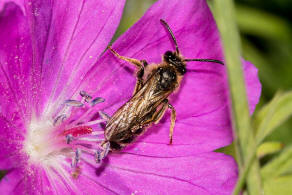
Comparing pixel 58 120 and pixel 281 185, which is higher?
pixel 58 120

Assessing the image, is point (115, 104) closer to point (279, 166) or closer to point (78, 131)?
point (78, 131)

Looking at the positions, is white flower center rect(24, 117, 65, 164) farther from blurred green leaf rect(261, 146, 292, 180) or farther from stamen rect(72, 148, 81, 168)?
blurred green leaf rect(261, 146, 292, 180)

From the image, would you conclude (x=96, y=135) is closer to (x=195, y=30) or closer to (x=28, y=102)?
(x=28, y=102)

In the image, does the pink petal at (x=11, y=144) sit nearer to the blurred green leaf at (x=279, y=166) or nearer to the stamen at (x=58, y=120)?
the stamen at (x=58, y=120)

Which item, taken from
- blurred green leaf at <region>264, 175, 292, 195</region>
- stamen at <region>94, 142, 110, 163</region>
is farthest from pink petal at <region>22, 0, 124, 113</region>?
blurred green leaf at <region>264, 175, 292, 195</region>

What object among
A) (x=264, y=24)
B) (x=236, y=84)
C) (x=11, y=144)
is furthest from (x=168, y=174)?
(x=264, y=24)

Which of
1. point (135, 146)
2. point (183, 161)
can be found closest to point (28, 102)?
point (135, 146)

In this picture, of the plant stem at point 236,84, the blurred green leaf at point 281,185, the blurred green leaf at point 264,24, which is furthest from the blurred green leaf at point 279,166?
the blurred green leaf at point 264,24
